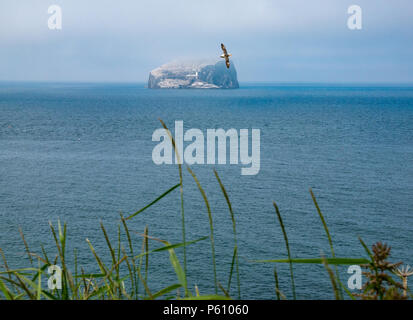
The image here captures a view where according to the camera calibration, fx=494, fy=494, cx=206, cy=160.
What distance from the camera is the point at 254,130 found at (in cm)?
10269

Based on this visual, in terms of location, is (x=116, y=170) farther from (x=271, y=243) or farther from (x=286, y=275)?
(x=286, y=275)

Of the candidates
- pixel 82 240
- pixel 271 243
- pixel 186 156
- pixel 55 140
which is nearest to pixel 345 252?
pixel 271 243
